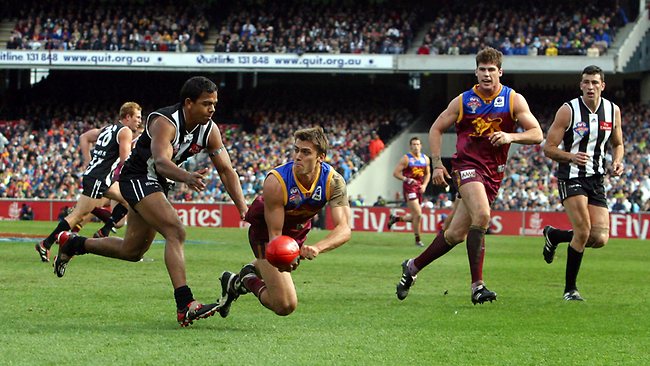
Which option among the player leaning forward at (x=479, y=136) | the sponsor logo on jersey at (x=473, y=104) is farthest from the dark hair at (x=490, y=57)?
the sponsor logo on jersey at (x=473, y=104)

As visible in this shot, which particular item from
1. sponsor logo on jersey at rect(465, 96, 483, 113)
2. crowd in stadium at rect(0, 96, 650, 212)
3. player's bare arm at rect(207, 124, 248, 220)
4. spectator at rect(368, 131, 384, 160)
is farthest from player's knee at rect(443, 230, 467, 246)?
spectator at rect(368, 131, 384, 160)

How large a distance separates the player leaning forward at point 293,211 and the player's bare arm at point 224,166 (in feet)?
2.08

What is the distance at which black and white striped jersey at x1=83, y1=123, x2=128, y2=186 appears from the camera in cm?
1645

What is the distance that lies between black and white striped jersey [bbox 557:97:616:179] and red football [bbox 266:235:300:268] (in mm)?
5061

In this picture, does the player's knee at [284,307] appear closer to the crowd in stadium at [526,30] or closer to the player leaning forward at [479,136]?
the player leaning forward at [479,136]

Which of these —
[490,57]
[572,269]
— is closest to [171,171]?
[490,57]

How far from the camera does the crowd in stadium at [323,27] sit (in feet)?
153

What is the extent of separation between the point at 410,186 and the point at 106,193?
923cm

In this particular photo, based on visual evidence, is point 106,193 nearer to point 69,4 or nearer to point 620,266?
point 620,266

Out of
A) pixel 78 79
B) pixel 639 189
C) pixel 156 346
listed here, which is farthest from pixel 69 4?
pixel 156 346

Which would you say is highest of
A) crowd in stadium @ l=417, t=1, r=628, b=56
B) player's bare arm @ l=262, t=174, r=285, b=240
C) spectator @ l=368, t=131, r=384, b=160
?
crowd in stadium @ l=417, t=1, r=628, b=56

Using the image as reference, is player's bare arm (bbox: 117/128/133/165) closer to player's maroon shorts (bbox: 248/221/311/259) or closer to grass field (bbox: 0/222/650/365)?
grass field (bbox: 0/222/650/365)

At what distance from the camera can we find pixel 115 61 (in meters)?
47.3

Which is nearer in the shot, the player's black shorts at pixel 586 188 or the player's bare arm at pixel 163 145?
the player's bare arm at pixel 163 145
